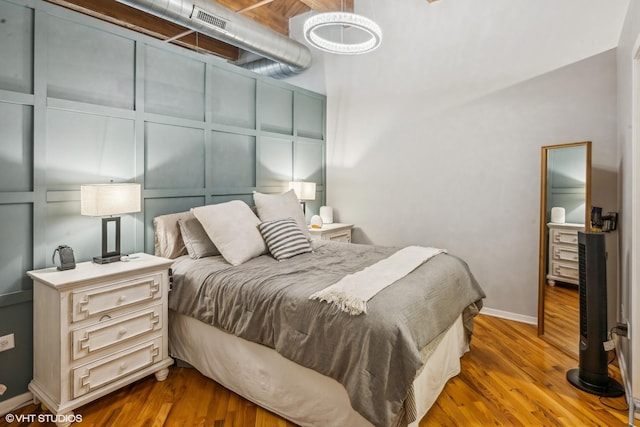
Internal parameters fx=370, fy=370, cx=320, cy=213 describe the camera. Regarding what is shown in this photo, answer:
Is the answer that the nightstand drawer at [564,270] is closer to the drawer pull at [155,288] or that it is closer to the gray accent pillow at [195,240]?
the gray accent pillow at [195,240]

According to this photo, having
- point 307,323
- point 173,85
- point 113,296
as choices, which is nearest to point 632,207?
point 307,323

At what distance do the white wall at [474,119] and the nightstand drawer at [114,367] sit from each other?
9.30ft

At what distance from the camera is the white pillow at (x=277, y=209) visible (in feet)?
10.5

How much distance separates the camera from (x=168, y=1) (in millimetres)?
3121

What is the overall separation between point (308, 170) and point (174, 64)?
2.01 m

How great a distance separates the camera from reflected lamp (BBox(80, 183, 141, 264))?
2.29 meters

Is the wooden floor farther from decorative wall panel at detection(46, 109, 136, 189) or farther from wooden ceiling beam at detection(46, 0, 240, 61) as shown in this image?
wooden ceiling beam at detection(46, 0, 240, 61)

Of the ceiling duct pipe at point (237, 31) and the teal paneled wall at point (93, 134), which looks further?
the ceiling duct pipe at point (237, 31)

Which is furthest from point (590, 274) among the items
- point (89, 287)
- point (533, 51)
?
point (89, 287)

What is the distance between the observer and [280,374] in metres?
2.05

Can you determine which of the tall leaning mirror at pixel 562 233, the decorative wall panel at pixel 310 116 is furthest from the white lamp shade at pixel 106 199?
the tall leaning mirror at pixel 562 233

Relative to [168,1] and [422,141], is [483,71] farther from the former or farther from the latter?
[168,1]

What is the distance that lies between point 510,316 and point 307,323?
2670 millimetres

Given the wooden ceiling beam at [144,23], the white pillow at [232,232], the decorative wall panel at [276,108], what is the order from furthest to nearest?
the wooden ceiling beam at [144,23] → the decorative wall panel at [276,108] → the white pillow at [232,232]
